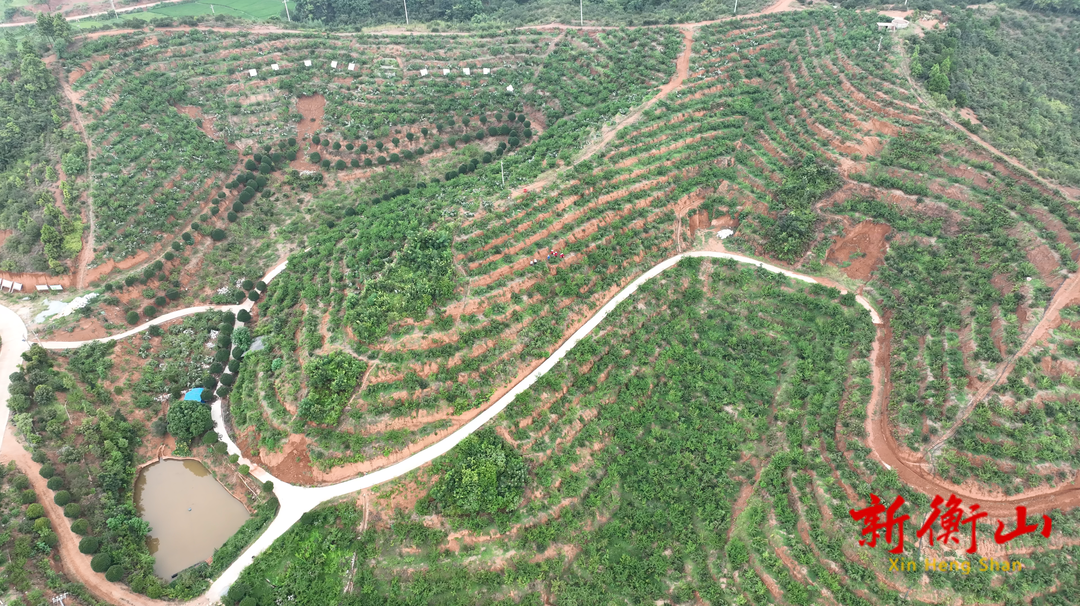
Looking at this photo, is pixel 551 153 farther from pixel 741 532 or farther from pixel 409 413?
pixel 741 532

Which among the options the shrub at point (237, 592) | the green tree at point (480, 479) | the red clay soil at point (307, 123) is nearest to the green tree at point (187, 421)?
the shrub at point (237, 592)

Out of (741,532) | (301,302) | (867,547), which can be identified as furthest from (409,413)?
(867,547)

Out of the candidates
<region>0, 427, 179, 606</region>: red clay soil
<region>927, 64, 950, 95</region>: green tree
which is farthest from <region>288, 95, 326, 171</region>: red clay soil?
<region>927, 64, 950, 95</region>: green tree

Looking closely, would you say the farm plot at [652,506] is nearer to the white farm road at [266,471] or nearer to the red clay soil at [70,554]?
the white farm road at [266,471]

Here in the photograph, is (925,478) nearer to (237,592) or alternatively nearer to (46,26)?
(237,592)

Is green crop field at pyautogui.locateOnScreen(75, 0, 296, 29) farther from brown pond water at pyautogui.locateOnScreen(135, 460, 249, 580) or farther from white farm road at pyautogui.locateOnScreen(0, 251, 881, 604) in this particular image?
brown pond water at pyautogui.locateOnScreen(135, 460, 249, 580)

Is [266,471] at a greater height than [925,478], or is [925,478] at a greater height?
[925,478]

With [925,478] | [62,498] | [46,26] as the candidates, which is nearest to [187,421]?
[62,498]
